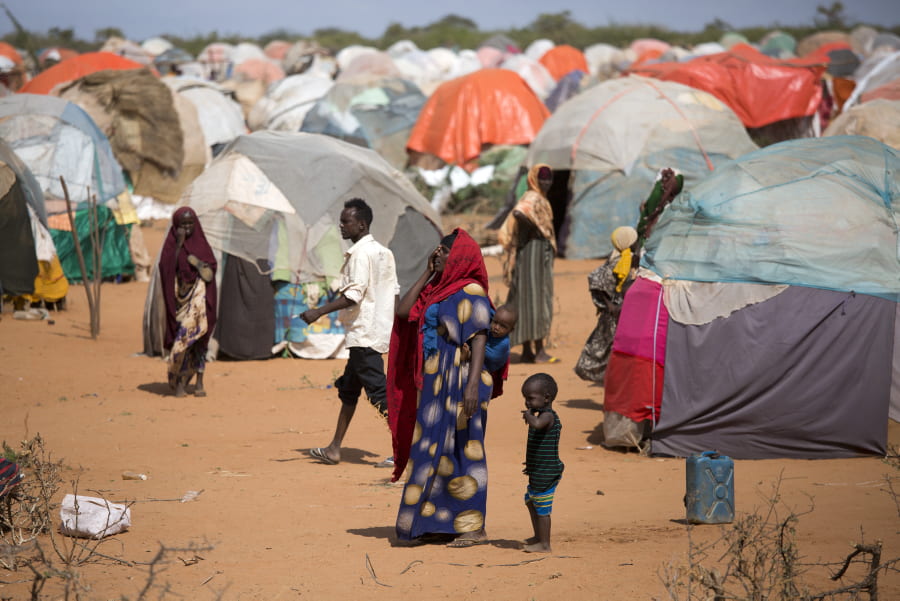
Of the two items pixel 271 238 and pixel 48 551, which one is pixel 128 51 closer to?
pixel 271 238

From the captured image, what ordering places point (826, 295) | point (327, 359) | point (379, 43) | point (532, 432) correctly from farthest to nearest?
1. point (379, 43)
2. point (327, 359)
3. point (826, 295)
4. point (532, 432)

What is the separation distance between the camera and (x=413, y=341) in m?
5.04

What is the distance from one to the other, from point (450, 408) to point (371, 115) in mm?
18661

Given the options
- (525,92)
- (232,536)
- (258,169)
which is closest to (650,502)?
(232,536)

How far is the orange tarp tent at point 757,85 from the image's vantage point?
1961 centimetres

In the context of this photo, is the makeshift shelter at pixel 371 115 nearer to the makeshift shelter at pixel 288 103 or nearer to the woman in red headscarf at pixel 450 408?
the makeshift shelter at pixel 288 103

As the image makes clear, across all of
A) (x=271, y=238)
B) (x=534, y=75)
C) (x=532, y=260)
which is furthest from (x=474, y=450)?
(x=534, y=75)

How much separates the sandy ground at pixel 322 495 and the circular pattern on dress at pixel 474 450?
0.44 m

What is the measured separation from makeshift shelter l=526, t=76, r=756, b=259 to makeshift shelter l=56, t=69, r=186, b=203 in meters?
6.33

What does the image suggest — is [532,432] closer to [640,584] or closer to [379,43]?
[640,584]

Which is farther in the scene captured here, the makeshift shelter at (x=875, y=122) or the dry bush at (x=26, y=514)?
the makeshift shelter at (x=875, y=122)

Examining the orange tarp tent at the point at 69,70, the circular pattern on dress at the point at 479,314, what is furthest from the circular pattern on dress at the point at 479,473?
the orange tarp tent at the point at 69,70

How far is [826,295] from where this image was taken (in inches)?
267

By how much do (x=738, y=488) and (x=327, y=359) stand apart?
5785 mm
